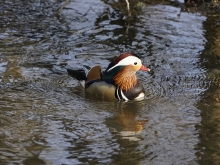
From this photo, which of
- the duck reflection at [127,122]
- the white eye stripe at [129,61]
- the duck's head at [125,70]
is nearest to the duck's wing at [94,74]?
the duck's head at [125,70]

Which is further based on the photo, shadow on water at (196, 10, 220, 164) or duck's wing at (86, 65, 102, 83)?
duck's wing at (86, 65, 102, 83)

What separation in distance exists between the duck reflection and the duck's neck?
264 mm

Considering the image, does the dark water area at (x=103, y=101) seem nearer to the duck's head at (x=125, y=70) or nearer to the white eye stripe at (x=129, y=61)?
the duck's head at (x=125, y=70)

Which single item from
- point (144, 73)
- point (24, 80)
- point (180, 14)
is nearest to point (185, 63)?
point (144, 73)

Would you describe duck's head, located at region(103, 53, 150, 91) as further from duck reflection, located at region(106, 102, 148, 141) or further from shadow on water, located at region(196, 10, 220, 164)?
shadow on water, located at region(196, 10, 220, 164)

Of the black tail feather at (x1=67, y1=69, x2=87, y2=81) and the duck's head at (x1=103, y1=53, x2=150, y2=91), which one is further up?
the duck's head at (x1=103, y1=53, x2=150, y2=91)

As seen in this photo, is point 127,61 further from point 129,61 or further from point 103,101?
point 103,101

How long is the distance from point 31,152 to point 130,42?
204 inches

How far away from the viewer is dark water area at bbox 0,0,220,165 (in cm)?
625

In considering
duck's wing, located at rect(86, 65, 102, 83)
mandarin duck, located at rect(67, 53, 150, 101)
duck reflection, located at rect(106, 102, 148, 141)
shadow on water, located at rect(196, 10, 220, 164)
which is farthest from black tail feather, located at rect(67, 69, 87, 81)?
shadow on water, located at rect(196, 10, 220, 164)

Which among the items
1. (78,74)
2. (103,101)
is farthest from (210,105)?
(78,74)

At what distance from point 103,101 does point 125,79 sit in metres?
0.45

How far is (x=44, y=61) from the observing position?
9.62m

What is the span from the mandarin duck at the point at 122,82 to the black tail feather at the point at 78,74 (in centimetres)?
38
